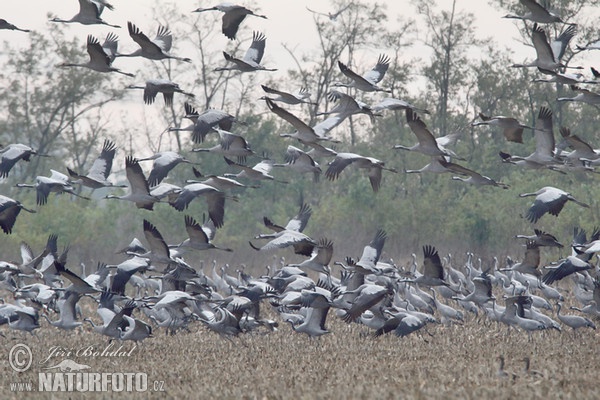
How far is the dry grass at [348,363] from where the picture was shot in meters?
8.78

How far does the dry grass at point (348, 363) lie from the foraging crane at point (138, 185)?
176cm

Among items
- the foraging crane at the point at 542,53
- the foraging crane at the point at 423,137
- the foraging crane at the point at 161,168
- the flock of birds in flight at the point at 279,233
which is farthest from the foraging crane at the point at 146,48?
the foraging crane at the point at 542,53

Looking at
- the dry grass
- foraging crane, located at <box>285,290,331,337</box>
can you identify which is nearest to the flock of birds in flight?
foraging crane, located at <box>285,290,331,337</box>

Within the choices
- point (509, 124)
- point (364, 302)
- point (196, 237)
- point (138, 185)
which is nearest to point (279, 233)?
point (196, 237)

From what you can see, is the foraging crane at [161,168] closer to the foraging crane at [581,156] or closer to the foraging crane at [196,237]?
the foraging crane at [196,237]

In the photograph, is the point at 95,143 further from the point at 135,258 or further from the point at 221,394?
the point at 221,394

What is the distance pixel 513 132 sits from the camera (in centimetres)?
1309

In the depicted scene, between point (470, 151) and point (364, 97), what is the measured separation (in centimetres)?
426

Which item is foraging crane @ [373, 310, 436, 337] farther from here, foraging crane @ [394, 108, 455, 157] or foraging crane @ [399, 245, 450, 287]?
foraging crane @ [394, 108, 455, 157]

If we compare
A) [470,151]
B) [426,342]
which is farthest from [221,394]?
[470,151]

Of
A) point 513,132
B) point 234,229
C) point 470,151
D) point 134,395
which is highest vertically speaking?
point 513,132

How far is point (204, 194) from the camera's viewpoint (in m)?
13.6

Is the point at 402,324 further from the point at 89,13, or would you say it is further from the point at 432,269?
the point at 89,13

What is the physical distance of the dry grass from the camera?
28.8ft
